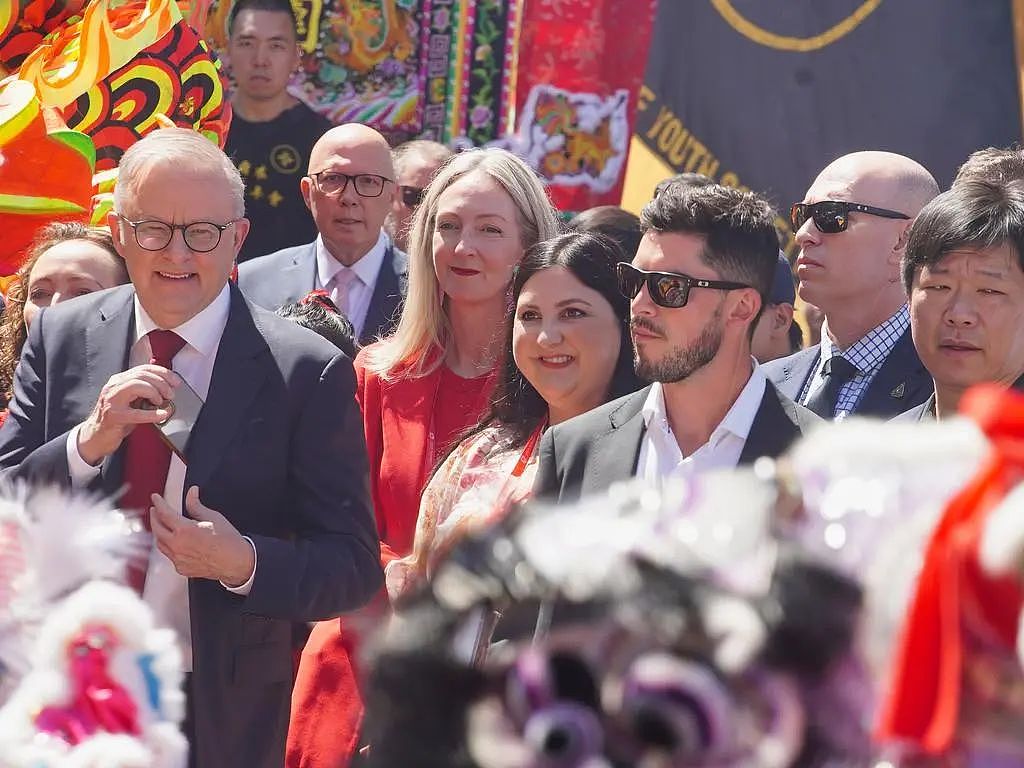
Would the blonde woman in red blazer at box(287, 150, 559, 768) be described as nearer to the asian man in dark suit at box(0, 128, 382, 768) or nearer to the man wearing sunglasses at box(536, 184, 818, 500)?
the asian man in dark suit at box(0, 128, 382, 768)

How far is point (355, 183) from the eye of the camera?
4996mm

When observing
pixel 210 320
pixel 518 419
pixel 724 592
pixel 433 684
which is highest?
pixel 724 592

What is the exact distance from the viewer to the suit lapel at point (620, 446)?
121 inches

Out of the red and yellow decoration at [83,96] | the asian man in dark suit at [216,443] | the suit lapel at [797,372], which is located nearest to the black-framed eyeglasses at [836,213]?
the suit lapel at [797,372]

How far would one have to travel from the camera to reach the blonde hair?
3951 mm

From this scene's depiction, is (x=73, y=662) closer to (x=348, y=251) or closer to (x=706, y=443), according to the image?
(x=706, y=443)

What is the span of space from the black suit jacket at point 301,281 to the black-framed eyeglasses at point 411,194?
491 mm

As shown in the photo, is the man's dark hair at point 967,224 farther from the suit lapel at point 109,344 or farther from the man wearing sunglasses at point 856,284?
the suit lapel at point 109,344

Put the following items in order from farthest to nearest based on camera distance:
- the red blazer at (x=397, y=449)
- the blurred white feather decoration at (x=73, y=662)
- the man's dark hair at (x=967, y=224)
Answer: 1. the red blazer at (x=397, y=449)
2. the man's dark hair at (x=967, y=224)
3. the blurred white feather decoration at (x=73, y=662)

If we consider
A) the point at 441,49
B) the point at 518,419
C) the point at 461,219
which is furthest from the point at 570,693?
the point at 441,49

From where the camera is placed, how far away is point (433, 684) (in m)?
1.53

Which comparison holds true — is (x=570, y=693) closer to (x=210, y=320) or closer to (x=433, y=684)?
(x=433, y=684)

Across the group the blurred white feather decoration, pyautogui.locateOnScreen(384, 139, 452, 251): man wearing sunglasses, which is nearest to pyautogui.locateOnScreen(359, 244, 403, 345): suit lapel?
pyautogui.locateOnScreen(384, 139, 452, 251): man wearing sunglasses

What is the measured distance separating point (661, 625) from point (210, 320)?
198 centimetres
